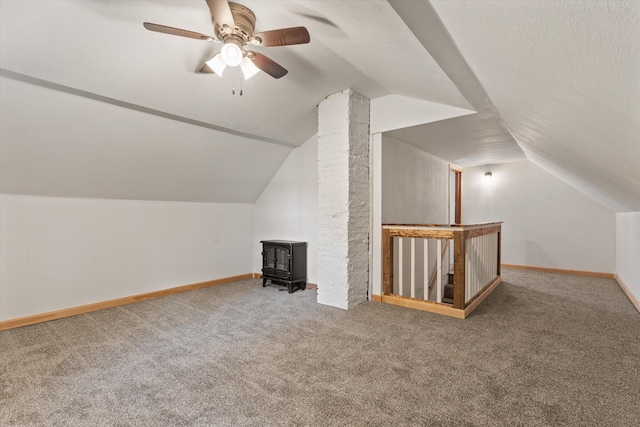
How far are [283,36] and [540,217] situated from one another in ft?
20.7

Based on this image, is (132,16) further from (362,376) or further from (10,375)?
(362,376)

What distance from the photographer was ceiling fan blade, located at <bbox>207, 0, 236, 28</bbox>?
1.85 meters

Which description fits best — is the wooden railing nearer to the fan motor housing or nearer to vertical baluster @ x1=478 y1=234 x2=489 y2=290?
vertical baluster @ x1=478 y1=234 x2=489 y2=290

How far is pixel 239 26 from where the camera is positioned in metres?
2.18

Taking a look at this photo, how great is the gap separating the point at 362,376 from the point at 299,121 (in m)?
3.34

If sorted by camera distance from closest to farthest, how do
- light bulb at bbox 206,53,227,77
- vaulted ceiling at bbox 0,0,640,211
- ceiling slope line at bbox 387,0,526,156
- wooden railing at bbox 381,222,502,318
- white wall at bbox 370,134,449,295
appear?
vaulted ceiling at bbox 0,0,640,211 → ceiling slope line at bbox 387,0,526,156 → light bulb at bbox 206,53,227,77 → wooden railing at bbox 381,222,502,318 → white wall at bbox 370,134,449,295

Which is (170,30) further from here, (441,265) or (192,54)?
(441,265)

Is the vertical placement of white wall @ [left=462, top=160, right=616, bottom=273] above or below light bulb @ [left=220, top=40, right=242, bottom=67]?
below

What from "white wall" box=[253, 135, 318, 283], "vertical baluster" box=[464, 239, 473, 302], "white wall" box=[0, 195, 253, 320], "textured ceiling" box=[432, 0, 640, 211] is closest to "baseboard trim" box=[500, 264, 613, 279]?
"vertical baluster" box=[464, 239, 473, 302]

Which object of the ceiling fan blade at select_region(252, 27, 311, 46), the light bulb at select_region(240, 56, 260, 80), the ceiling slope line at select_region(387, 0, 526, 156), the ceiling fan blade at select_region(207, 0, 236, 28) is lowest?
the ceiling slope line at select_region(387, 0, 526, 156)

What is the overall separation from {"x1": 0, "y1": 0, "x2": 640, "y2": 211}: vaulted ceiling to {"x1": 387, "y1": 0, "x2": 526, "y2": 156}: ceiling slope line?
12 millimetres

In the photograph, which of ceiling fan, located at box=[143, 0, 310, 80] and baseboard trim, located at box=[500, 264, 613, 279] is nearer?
ceiling fan, located at box=[143, 0, 310, 80]

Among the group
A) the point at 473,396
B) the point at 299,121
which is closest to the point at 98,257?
the point at 299,121

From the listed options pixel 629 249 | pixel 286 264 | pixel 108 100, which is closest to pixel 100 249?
pixel 108 100
